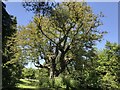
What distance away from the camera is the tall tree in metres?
30.4

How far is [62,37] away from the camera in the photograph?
3181 cm

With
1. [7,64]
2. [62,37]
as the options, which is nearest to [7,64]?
[7,64]

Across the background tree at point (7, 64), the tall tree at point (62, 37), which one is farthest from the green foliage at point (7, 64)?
the tall tree at point (62, 37)

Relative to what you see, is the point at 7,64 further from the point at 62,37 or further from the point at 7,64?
the point at 62,37

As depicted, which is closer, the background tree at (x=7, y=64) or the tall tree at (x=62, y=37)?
the background tree at (x=7, y=64)

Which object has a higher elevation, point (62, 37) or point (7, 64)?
point (62, 37)

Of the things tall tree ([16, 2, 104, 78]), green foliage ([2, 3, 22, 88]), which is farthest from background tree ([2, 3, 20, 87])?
tall tree ([16, 2, 104, 78])

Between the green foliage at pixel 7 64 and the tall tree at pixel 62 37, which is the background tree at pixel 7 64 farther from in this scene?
the tall tree at pixel 62 37

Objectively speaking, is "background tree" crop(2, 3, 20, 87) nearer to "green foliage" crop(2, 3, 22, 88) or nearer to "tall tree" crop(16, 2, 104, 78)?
"green foliage" crop(2, 3, 22, 88)

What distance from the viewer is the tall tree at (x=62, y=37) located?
30438 mm

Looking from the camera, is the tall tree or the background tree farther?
the tall tree

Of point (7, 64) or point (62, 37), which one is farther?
point (62, 37)

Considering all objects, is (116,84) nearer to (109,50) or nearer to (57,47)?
(109,50)

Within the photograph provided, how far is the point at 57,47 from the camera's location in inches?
1243
